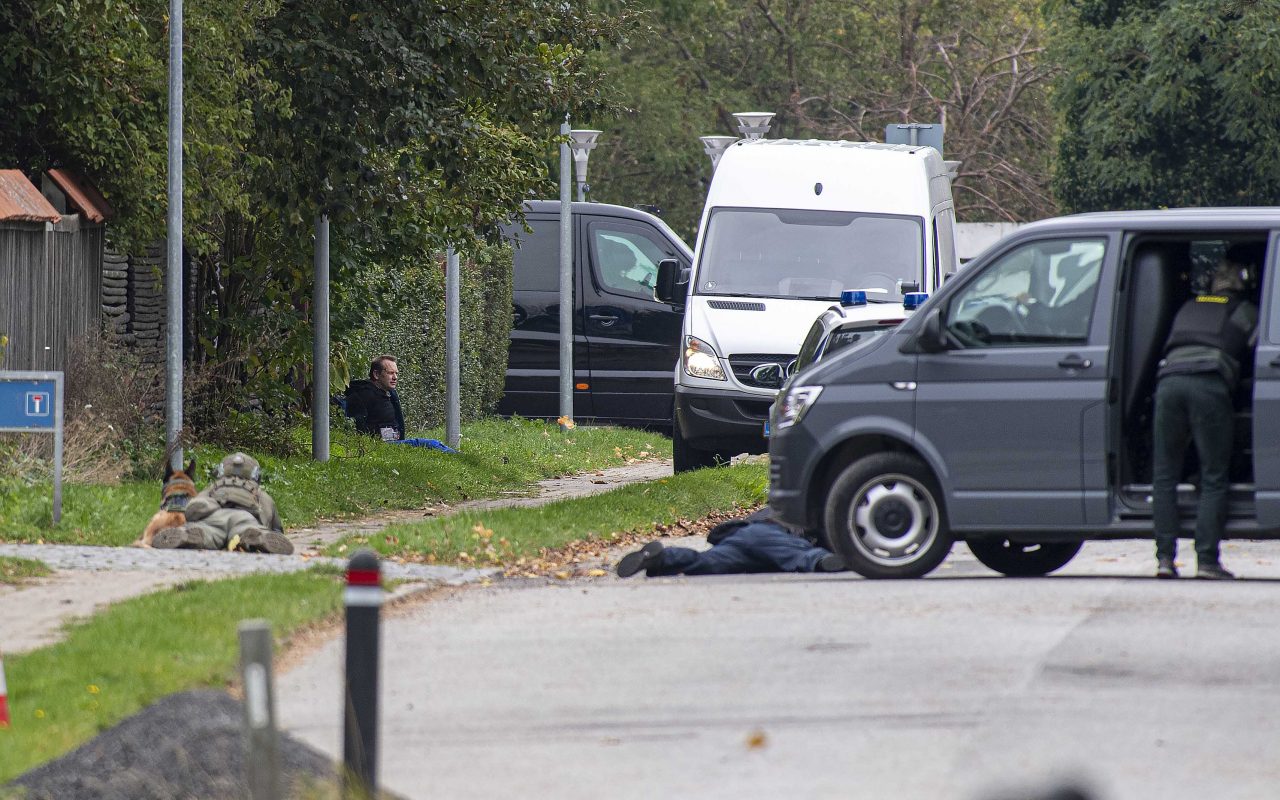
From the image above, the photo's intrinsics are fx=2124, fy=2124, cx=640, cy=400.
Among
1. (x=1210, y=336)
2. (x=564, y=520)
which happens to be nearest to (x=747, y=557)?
(x=564, y=520)

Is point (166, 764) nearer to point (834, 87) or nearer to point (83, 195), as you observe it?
point (83, 195)

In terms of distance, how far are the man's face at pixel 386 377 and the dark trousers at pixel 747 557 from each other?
370 inches

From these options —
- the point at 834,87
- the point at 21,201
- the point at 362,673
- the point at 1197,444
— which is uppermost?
the point at 834,87

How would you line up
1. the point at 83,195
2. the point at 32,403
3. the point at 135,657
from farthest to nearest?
the point at 83,195
the point at 32,403
the point at 135,657

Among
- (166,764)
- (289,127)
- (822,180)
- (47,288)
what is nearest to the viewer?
(166,764)

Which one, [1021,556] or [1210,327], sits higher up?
[1210,327]

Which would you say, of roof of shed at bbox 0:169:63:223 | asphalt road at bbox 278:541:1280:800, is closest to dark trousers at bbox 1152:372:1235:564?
asphalt road at bbox 278:541:1280:800

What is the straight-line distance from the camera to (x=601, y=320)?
1006 inches

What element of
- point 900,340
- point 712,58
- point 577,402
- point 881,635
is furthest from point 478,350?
point 712,58

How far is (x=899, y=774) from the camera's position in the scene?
19.8 ft

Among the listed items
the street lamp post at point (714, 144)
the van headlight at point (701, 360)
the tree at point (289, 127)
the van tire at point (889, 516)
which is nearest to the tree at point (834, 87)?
the street lamp post at point (714, 144)

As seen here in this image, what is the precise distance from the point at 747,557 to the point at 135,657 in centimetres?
441

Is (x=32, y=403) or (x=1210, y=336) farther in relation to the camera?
(x=32, y=403)

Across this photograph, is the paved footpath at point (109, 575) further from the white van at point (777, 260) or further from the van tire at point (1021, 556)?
the white van at point (777, 260)
